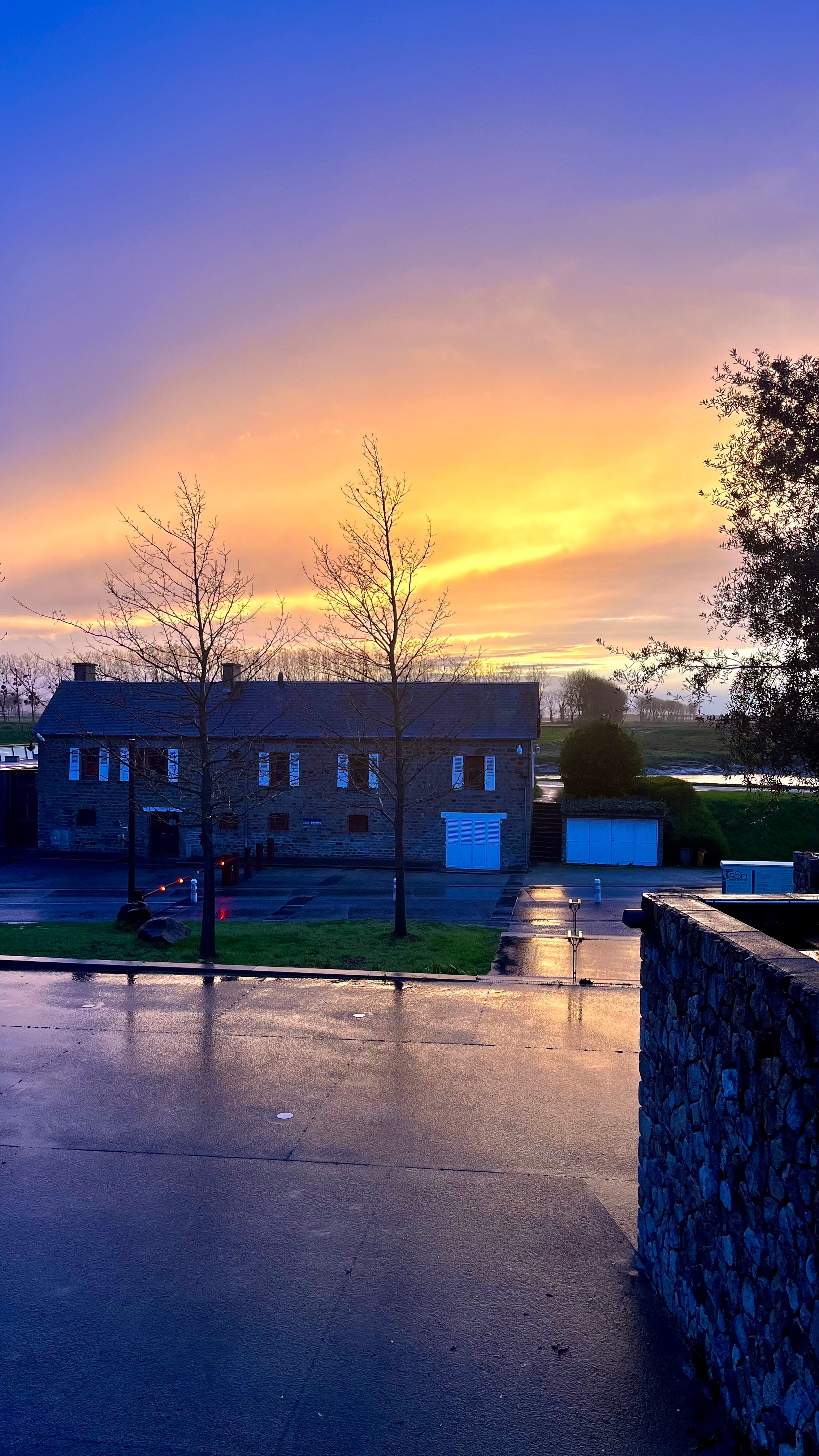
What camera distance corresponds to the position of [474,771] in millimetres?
31156

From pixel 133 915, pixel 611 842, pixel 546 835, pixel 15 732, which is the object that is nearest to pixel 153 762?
pixel 133 915

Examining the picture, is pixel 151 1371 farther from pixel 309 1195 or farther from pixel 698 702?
pixel 698 702

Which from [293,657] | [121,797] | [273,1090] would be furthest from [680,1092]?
[293,657]

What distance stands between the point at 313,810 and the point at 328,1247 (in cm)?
2493

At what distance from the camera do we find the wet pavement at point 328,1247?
17.7 ft

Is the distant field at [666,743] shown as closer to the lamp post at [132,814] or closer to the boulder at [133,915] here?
the lamp post at [132,814]

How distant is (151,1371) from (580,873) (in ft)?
79.8

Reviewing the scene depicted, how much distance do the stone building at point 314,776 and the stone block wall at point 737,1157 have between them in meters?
22.6

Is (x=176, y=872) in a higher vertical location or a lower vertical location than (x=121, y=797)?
lower

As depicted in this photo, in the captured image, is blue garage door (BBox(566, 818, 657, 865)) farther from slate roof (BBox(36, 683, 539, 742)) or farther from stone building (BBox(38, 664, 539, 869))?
slate roof (BBox(36, 683, 539, 742))

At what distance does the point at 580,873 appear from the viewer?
28969 millimetres

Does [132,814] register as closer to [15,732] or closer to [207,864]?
[207,864]

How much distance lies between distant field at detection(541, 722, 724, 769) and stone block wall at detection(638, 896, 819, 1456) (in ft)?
150

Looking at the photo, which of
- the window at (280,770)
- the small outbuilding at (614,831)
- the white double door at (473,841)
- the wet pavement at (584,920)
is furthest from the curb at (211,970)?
the small outbuilding at (614,831)
